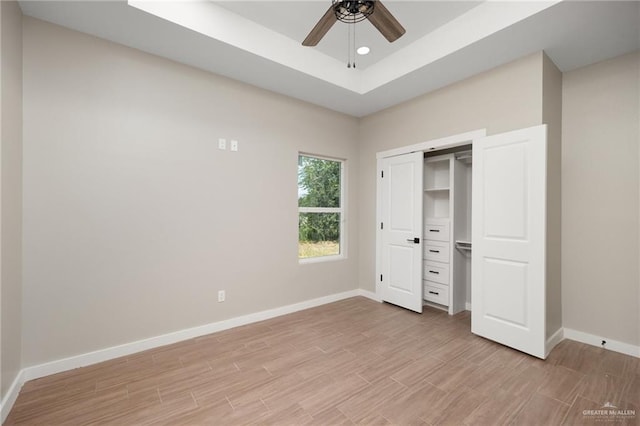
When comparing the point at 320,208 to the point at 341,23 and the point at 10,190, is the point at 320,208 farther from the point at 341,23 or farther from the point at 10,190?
the point at 10,190

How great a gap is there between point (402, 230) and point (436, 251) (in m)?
0.56

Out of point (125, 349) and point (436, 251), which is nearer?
point (125, 349)

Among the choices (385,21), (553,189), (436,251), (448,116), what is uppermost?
(385,21)

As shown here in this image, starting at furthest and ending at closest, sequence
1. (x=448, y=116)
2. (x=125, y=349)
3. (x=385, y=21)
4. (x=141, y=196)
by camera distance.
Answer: (x=448, y=116) < (x=141, y=196) < (x=125, y=349) < (x=385, y=21)

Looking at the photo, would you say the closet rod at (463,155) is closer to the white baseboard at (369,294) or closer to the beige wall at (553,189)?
the beige wall at (553,189)

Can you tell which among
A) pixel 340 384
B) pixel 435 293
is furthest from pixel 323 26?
pixel 435 293

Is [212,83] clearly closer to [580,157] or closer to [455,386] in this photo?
[455,386]

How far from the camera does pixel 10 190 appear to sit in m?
1.95

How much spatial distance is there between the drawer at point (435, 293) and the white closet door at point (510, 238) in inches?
28.5

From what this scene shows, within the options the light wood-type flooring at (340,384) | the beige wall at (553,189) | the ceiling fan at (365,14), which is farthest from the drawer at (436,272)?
the ceiling fan at (365,14)

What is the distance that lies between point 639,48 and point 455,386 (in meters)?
3.45

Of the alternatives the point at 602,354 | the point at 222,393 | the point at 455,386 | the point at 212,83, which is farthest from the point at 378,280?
the point at 212,83

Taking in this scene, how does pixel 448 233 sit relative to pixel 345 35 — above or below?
below

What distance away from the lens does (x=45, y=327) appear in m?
2.23
